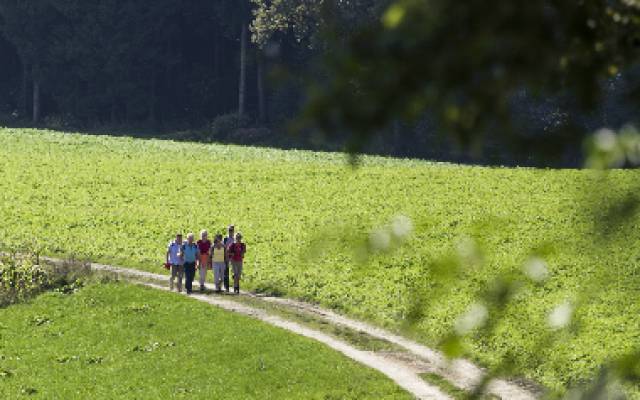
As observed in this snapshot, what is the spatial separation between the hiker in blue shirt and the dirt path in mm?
581

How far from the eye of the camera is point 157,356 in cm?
2895

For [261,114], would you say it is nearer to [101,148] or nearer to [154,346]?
[101,148]

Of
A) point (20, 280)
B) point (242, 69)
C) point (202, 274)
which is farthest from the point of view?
point (242, 69)

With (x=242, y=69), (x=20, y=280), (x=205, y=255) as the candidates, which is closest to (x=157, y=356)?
(x=205, y=255)

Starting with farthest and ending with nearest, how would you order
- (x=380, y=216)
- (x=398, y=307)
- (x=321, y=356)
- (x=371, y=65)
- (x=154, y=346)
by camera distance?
1. (x=380, y=216)
2. (x=398, y=307)
3. (x=154, y=346)
4. (x=321, y=356)
5. (x=371, y=65)

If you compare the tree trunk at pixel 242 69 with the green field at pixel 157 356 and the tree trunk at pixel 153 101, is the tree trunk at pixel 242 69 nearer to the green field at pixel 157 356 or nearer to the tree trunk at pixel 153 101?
the tree trunk at pixel 153 101

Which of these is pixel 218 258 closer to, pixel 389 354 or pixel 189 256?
pixel 189 256

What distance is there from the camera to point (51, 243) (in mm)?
47281

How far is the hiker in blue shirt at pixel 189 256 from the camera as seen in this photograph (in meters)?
34.6

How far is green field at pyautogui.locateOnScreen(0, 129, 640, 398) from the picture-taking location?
3117 centimetres

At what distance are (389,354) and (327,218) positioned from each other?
22.3m

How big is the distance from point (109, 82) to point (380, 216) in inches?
2018

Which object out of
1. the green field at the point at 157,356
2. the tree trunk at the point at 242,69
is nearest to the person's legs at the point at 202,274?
the green field at the point at 157,356

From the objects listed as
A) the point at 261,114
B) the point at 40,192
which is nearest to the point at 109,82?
the point at 261,114
